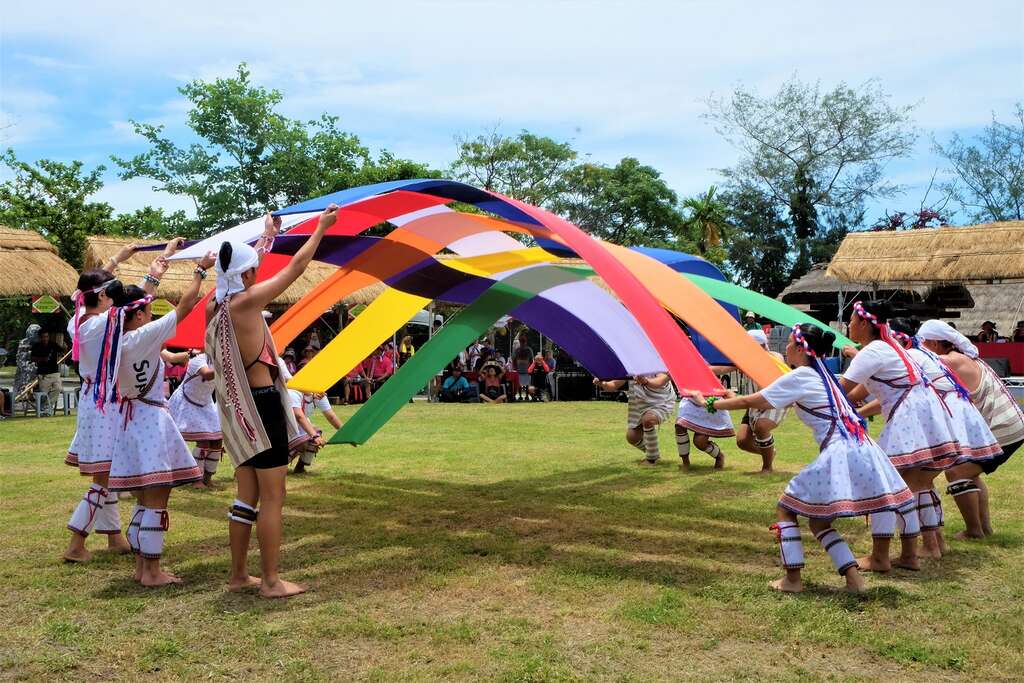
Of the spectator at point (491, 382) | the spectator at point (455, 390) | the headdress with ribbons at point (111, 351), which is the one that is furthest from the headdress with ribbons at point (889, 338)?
the spectator at point (455, 390)

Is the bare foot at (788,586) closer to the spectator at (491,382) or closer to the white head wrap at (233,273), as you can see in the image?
the white head wrap at (233,273)

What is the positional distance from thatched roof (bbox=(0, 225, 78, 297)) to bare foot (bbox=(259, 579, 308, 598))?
1588 centimetres

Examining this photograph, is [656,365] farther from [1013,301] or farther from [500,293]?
[1013,301]

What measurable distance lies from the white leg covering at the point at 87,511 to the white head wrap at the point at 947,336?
5.53 meters

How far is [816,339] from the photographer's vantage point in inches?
208

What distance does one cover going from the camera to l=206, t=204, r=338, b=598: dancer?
4953 mm

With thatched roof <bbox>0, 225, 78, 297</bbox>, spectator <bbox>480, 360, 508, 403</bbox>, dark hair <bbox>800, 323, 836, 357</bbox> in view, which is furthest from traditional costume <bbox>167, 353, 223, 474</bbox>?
spectator <bbox>480, 360, 508, 403</bbox>

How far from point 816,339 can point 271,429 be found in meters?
3.00

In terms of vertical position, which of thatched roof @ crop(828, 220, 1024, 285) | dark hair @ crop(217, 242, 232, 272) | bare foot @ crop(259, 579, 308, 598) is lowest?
bare foot @ crop(259, 579, 308, 598)

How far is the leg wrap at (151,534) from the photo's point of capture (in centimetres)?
530

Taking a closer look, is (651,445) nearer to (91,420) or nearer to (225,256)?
(91,420)

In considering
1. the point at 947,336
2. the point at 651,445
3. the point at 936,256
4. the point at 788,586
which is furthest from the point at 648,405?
the point at 936,256

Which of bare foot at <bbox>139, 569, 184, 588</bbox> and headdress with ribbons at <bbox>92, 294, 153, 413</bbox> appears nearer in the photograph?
bare foot at <bbox>139, 569, 184, 588</bbox>

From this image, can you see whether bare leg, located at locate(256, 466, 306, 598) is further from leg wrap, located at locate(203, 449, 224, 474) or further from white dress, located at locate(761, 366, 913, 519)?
leg wrap, located at locate(203, 449, 224, 474)
